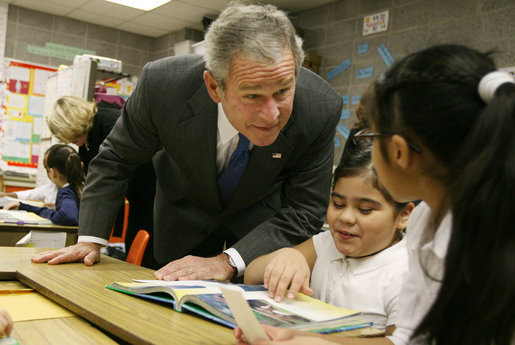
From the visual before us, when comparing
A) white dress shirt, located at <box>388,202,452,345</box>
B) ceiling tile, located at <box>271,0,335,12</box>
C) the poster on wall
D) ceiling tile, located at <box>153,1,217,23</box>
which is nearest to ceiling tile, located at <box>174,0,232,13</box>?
ceiling tile, located at <box>153,1,217,23</box>

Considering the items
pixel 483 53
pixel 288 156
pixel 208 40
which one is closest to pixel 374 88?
pixel 483 53

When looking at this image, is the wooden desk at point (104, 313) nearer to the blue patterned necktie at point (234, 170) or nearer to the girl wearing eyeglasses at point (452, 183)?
the girl wearing eyeglasses at point (452, 183)

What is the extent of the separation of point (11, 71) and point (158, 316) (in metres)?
5.63

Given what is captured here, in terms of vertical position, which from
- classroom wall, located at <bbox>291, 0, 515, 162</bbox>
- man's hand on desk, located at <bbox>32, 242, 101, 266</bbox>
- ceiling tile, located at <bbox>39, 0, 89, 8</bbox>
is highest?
ceiling tile, located at <bbox>39, 0, 89, 8</bbox>

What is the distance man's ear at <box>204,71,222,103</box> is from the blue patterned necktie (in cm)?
17

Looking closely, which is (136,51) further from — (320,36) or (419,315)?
(419,315)

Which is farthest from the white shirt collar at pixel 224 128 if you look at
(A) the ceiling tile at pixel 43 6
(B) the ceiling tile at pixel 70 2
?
(A) the ceiling tile at pixel 43 6

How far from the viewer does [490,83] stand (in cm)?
58

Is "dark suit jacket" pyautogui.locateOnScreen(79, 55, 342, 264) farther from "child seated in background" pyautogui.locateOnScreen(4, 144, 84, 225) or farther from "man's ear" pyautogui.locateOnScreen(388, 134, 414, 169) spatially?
"child seated in background" pyautogui.locateOnScreen(4, 144, 84, 225)

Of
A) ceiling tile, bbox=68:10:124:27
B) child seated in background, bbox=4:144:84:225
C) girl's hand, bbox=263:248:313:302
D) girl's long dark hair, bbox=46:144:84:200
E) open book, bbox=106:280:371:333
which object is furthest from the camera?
ceiling tile, bbox=68:10:124:27

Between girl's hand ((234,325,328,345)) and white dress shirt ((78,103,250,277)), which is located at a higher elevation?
white dress shirt ((78,103,250,277))

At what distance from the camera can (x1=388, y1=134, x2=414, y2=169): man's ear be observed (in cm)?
65

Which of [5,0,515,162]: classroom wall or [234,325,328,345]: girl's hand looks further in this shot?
[5,0,515,162]: classroom wall

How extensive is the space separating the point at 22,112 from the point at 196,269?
5.36 meters
